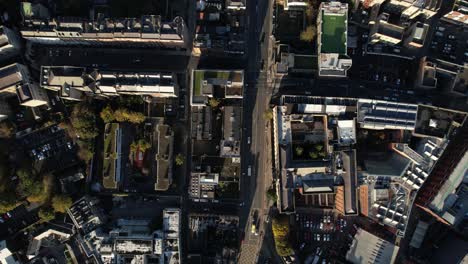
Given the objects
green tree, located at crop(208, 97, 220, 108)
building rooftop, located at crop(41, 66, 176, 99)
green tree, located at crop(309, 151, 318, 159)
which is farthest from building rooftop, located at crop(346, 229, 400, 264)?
building rooftop, located at crop(41, 66, 176, 99)

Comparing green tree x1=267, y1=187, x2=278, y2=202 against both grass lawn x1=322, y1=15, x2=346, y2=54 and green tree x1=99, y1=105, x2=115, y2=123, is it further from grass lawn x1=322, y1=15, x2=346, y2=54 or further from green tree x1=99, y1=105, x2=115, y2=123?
green tree x1=99, y1=105, x2=115, y2=123

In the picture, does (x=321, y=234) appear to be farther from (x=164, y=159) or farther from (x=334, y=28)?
(x=334, y=28)

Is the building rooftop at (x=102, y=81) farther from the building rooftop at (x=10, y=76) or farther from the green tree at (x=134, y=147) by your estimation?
the green tree at (x=134, y=147)

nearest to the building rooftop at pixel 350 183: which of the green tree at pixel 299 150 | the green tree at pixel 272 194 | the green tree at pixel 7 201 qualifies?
the green tree at pixel 299 150

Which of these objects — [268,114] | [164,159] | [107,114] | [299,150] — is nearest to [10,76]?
[107,114]

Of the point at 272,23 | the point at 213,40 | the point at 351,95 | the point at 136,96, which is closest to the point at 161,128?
the point at 136,96

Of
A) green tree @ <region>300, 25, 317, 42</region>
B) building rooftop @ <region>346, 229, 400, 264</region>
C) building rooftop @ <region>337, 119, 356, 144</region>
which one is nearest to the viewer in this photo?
building rooftop @ <region>346, 229, 400, 264</region>
